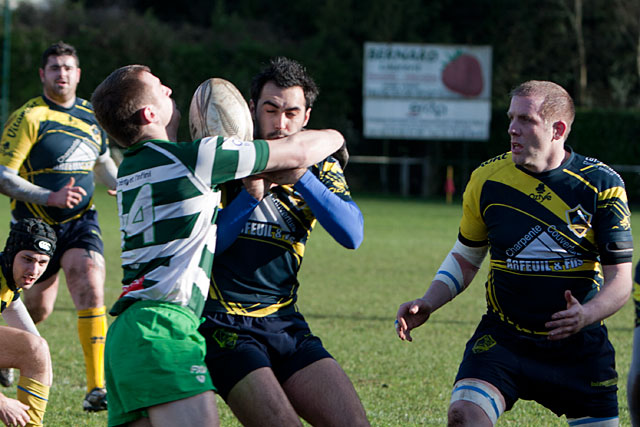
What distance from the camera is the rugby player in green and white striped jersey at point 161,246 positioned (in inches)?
120

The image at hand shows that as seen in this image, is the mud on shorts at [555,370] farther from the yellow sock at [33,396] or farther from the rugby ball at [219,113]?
the yellow sock at [33,396]

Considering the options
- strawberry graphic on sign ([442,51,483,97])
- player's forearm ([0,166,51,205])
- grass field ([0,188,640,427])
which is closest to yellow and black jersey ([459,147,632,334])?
grass field ([0,188,640,427])

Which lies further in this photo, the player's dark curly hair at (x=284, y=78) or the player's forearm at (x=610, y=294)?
the player's dark curly hair at (x=284, y=78)

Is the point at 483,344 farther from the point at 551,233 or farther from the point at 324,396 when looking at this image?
the point at 324,396

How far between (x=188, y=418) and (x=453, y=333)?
560cm

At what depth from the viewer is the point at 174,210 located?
125 inches

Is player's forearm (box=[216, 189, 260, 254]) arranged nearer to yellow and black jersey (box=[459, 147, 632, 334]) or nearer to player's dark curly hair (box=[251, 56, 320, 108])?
player's dark curly hair (box=[251, 56, 320, 108])

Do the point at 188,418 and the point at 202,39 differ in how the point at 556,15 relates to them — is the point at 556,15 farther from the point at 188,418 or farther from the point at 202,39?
the point at 188,418

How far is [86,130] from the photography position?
261 inches

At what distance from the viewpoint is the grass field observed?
18.7ft

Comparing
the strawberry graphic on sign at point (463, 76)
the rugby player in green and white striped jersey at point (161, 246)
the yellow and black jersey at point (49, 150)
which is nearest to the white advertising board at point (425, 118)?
the strawberry graphic on sign at point (463, 76)

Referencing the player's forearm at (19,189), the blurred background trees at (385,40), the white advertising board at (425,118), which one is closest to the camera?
the player's forearm at (19,189)

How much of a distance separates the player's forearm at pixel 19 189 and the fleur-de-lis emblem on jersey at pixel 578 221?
381 cm

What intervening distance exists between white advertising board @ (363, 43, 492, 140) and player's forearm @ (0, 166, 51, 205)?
77.8ft
